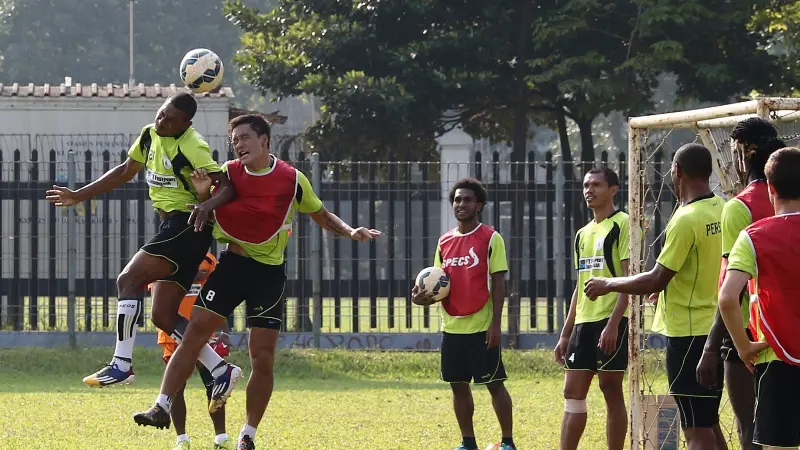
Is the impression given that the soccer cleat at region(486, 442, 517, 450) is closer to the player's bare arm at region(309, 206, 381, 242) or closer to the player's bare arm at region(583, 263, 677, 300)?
the player's bare arm at region(309, 206, 381, 242)

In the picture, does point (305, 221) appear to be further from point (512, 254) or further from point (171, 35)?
point (171, 35)

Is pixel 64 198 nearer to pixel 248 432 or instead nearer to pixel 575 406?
pixel 248 432

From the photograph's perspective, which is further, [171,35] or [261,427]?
[171,35]

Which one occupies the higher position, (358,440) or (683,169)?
(683,169)

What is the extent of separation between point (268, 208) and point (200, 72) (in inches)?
63.8

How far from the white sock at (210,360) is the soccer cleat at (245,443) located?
46 cm

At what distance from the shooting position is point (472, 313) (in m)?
9.70

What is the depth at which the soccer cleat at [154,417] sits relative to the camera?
8180 mm

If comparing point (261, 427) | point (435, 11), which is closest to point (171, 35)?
point (435, 11)

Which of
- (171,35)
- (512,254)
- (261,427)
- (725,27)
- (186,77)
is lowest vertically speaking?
(261,427)

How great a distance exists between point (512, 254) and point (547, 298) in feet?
2.49

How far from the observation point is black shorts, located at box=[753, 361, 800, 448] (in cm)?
584

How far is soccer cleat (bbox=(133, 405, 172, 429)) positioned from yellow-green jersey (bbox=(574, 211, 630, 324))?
2755mm

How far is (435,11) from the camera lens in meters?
21.6
